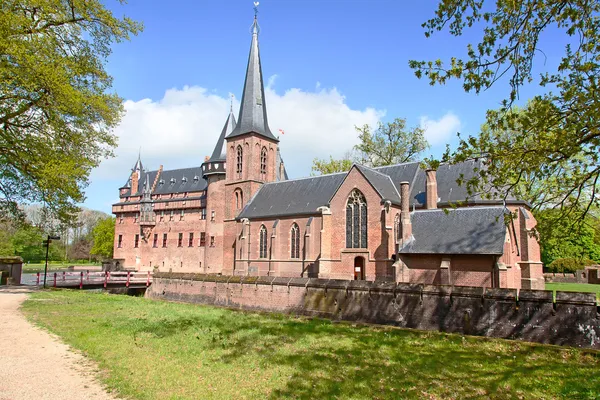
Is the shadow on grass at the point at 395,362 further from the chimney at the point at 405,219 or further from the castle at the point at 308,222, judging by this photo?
the chimney at the point at 405,219

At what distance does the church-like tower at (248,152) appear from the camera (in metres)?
40.9

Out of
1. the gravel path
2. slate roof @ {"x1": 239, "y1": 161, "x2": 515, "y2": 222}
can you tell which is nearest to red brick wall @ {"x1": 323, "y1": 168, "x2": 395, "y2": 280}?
slate roof @ {"x1": 239, "y1": 161, "x2": 515, "y2": 222}

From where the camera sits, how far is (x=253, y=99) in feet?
137

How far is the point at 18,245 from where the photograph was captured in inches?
2418

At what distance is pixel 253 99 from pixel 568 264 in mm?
36775

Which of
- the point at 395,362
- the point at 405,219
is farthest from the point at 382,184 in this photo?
the point at 395,362

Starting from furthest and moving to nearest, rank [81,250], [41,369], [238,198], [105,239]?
[81,250] < [105,239] < [238,198] < [41,369]

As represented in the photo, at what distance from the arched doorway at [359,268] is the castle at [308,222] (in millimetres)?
70

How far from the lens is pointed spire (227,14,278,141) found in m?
41.7

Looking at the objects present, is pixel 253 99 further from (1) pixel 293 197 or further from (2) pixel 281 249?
(2) pixel 281 249

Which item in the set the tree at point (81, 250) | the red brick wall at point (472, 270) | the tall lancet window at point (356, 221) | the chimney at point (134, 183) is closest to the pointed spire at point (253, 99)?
the tall lancet window at point (356, 221)

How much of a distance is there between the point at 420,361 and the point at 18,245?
69.0 meters

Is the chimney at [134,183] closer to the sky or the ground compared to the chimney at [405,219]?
closer to the sky

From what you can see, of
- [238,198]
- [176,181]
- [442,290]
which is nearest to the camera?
[442,290]
